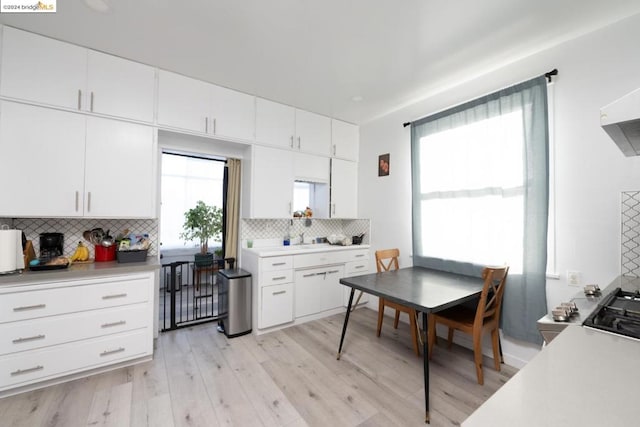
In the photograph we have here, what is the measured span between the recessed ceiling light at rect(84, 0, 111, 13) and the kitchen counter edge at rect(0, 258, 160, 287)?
192cm

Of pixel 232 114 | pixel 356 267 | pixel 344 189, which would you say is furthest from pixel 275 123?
pixel 356 267

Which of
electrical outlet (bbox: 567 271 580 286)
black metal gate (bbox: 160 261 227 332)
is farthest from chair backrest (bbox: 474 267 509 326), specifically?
black metal gate (bbox: 160 261 227 332)

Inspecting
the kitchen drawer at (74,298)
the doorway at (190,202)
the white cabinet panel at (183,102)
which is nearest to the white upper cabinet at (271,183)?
the doorway at (190,202)

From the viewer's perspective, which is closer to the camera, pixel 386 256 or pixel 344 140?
pixel 386 256

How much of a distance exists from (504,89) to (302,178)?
236 cm

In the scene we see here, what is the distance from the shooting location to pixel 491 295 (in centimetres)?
225

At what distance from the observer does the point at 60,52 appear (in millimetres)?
2111

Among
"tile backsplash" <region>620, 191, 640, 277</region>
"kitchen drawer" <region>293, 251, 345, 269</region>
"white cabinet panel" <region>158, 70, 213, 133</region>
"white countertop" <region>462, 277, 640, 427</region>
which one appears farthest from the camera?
"kitchen drawer" <region>293, 251, 345, 269</region>

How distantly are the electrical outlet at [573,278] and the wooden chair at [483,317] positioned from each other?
403mm

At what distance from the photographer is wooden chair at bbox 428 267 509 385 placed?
195 centimetres

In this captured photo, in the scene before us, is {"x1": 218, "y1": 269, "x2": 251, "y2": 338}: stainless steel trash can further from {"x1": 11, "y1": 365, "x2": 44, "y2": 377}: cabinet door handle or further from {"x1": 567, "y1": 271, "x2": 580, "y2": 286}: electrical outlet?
{"x1": 567, "y1": 271, "x2": 580, "y2": 286}: electrical outlet

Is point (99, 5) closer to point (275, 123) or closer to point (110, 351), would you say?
point (275, 123)

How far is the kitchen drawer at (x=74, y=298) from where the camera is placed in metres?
1.82

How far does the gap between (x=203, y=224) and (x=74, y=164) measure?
1630mm
